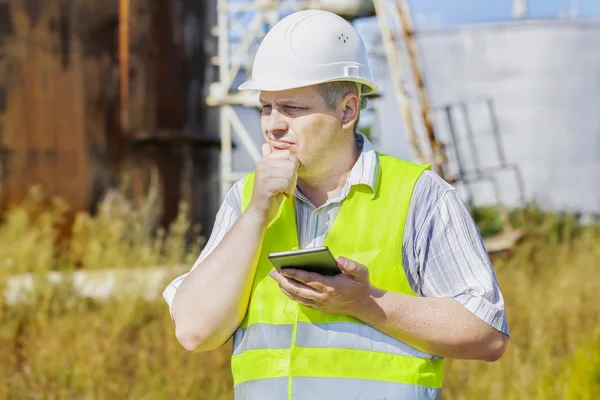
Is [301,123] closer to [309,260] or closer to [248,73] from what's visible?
[309,260]

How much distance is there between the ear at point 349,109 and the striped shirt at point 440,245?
10cm

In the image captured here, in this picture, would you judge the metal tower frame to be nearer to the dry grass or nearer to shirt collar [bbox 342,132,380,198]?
the dry grass

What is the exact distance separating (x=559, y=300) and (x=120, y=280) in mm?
3207

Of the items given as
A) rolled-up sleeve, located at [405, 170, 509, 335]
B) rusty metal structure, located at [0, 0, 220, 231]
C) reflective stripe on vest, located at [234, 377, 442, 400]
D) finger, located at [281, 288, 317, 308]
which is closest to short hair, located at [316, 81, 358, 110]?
rolled-up sleeve, located at [405, 170, 509, 335]

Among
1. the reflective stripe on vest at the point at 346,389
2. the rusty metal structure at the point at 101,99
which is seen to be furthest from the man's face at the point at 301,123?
the rusty metal structure at the point at 101,99

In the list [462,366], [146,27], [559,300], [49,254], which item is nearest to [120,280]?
[49,254]

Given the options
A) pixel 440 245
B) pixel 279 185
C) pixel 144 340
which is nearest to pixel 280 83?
pixel 279 185

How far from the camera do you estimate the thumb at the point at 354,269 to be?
2.04 m

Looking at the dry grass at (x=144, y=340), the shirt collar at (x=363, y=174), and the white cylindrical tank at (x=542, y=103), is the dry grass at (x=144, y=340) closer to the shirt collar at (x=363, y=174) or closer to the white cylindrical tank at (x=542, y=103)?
the shirt collar at (x=363, y=174)

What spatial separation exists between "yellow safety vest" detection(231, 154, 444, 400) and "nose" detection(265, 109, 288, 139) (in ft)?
0.73

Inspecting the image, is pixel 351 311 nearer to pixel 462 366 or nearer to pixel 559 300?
pixel 462 366

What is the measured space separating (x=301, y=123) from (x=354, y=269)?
1.22 ft

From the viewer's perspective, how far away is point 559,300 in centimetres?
704

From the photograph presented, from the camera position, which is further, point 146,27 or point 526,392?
point 146,27
